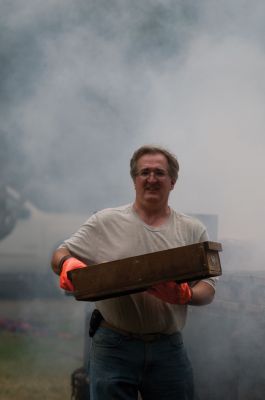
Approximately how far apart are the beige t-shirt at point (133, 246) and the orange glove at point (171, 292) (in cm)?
7

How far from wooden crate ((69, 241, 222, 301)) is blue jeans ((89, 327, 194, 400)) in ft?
0.72

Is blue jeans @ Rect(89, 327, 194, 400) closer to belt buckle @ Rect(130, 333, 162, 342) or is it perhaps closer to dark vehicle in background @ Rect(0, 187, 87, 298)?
belt buckle @ Rect(130, 333, 162, 342)

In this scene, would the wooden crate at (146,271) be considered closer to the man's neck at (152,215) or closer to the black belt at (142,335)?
the black belt at (142,335)

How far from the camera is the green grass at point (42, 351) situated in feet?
15.2

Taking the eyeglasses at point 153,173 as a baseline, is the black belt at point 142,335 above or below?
below

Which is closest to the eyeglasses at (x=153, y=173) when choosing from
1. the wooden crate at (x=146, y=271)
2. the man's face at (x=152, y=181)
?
the man's face at (x=152, y=181)

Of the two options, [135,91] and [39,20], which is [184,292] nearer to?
[135,91]

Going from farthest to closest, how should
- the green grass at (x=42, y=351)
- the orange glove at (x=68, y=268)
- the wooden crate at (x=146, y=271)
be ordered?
the green grass at (x=42, y=351) → the orange glove at (x=68, y=268) → the wooden crate at (x=146, y=271)

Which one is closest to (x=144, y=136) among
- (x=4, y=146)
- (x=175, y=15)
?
(x=175, y=15)

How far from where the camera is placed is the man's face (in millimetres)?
2240

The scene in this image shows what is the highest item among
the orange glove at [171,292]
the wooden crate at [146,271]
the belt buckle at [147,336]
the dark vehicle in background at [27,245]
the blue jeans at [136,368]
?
the dark vehicle in background at [27,245]

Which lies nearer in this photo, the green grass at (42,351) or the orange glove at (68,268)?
the orange glove at (68,268)

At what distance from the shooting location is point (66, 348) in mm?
6078

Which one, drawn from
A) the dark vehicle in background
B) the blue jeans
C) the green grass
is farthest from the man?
the dark vehicle in background
